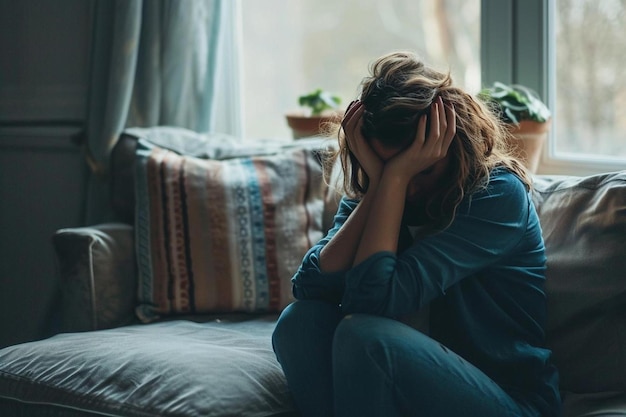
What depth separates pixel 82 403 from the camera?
1795mm

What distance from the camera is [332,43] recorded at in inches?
123

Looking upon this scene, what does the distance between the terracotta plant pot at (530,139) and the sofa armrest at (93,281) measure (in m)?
1.05

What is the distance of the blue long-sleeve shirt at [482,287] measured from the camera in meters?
1.63

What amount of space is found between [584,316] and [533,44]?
1063mm

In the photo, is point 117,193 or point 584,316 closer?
point 584,316

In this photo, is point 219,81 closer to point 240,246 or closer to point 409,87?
point 240,246

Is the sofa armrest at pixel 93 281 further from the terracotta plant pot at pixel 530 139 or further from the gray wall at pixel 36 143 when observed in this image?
the terracotta plant pot at pixel 530 139

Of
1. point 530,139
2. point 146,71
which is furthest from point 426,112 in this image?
point 146,71

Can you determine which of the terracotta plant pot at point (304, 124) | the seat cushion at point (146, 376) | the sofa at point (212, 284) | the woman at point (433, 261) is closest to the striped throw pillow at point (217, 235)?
the sofa at point (212, 284)

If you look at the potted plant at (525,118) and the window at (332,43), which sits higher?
the window at (332,43)

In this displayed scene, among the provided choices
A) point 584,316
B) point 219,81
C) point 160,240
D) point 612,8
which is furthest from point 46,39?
point 584,316

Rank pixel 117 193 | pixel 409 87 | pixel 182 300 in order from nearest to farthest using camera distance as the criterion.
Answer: pixel 409 87 < pixel 182 300 < pixel 117 193

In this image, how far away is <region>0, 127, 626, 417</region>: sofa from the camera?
5.80 ft

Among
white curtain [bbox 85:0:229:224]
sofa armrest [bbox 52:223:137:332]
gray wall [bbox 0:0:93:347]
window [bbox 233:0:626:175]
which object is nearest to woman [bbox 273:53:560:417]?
window [bbox 233:0:626:175]
